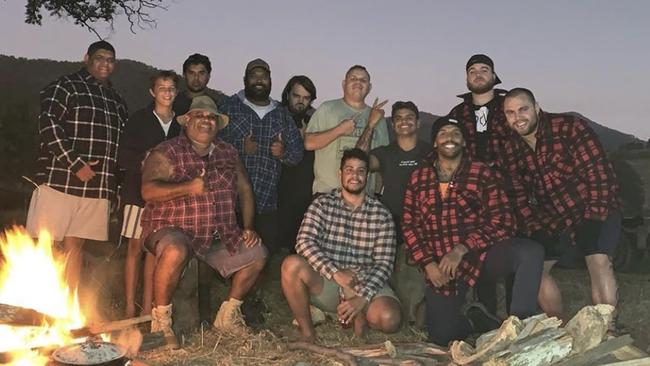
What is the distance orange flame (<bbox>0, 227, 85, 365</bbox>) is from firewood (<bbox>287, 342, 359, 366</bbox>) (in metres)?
1.77

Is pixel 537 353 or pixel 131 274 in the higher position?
pixel 131 274

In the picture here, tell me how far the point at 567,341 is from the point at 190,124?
3595 mm

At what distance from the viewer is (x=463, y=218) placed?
19.3 ft

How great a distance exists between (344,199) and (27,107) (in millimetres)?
13389

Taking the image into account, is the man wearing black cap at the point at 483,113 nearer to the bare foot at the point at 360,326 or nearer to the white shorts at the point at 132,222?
the bare foot at the point at 360,326

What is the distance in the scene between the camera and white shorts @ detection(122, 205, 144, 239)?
623 centimetres

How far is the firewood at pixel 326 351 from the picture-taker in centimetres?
511

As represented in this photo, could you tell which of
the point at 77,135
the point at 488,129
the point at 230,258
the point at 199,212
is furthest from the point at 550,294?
the point at 77,135

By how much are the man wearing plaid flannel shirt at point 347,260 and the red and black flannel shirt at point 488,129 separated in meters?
1.05

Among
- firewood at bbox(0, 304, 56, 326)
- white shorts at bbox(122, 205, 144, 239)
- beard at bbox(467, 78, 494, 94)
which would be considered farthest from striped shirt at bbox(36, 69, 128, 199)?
beard at bbox(467, 78, 494, 94)

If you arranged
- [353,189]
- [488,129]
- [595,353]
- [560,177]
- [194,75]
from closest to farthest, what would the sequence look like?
[595,353] < [560,177] < [353,189] < [488,129] < [194,75]

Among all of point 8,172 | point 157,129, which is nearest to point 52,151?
point 157,129

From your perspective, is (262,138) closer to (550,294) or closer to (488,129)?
(488,129)

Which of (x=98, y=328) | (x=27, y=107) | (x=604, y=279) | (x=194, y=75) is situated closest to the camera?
(x=98, y=328)
